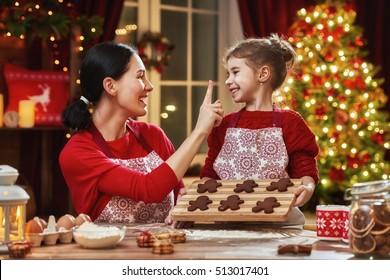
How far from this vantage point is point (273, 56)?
8.98 feet

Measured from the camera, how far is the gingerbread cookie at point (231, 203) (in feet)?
6.98

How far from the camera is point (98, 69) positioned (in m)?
2.54

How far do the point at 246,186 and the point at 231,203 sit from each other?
12 cm

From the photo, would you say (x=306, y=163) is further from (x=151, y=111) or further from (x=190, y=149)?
(x=151, y=111)

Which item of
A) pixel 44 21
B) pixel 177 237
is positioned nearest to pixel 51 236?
pixel 177 237

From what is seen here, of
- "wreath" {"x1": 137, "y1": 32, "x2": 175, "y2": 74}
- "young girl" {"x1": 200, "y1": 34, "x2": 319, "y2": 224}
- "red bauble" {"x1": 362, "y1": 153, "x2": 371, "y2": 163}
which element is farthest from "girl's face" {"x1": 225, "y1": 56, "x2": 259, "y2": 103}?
"red bauble" {"x1": 362, "y1": 153, "x2": 371, "y2": 163}

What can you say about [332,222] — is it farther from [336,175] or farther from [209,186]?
[336,175]

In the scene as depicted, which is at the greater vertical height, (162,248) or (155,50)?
(155,50)

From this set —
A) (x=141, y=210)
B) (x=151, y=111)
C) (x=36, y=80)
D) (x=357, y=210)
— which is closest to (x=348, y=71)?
(x=151, y=111)

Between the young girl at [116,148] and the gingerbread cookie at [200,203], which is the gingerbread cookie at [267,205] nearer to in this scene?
the gingerbread cookie at [200,203]

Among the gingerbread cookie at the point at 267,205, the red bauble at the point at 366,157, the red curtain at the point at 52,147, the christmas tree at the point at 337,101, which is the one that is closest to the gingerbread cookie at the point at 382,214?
the gingerbread cookie at the point at 267,205

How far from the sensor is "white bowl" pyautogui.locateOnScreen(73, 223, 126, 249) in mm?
1908

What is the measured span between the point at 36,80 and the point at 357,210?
173 inches
